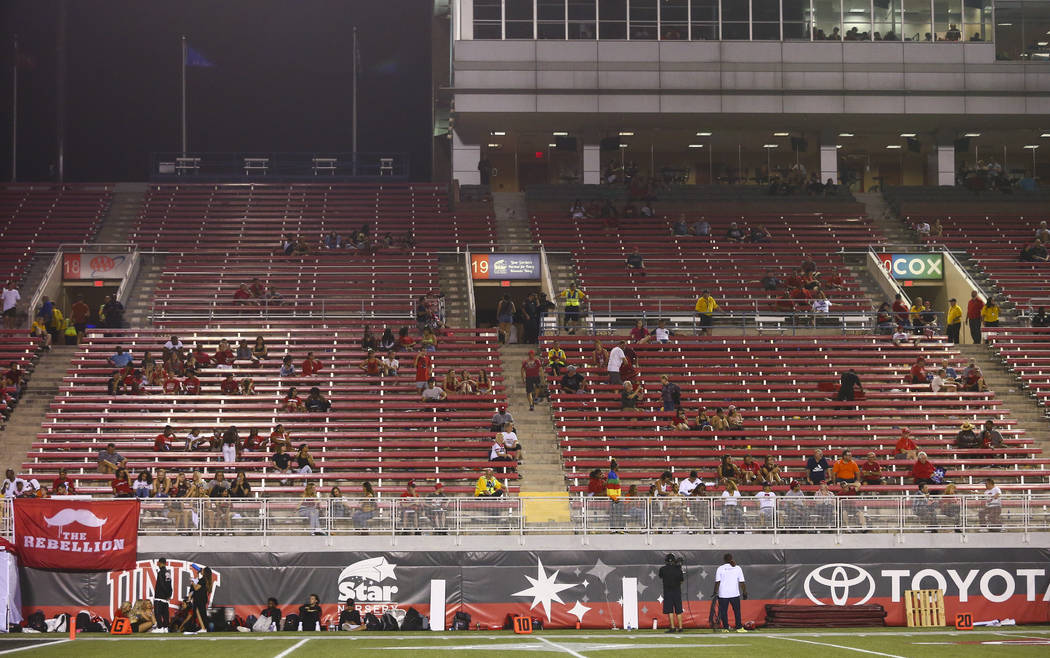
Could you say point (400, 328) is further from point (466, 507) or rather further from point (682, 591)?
point (682, 591)

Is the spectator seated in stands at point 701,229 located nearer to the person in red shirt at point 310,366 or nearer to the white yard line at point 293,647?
the person in red shirt at point 310,366

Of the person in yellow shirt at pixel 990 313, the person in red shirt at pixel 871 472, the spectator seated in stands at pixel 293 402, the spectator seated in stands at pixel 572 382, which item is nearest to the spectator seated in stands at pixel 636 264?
the spectator seated in stands at pixel 572 382

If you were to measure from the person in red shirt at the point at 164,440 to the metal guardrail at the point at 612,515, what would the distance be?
5.59m

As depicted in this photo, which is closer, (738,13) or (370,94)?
(738,13)

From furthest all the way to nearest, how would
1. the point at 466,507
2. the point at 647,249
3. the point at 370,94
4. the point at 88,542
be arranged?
the point at 370,94
the point at 647,249
the point at 466,507
the point at 88,542

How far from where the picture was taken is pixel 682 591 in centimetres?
2278

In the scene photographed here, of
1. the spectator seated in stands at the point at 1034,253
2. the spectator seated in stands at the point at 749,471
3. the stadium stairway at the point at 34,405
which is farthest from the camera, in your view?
the spectator seated in stands at the point at 1034,253

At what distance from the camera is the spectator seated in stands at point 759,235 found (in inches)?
1622

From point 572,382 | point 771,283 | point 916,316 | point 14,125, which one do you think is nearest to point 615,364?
point 572,382

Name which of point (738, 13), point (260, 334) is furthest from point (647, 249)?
point (260, 334)

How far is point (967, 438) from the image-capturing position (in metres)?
29.3

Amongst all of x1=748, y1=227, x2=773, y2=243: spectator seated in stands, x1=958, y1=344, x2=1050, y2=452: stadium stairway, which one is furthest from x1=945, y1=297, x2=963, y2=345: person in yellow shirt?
x1=748, y1=227, x2=773, y2=243: spectator seated in stands

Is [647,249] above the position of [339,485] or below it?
above

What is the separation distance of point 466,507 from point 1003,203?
2850 centimetres
